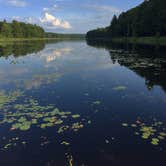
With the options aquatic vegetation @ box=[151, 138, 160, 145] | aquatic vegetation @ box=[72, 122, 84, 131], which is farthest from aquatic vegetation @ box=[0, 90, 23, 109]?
aquatic vegetation @ box=[151, 138, 160, 145]

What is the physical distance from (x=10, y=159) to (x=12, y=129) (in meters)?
2.35

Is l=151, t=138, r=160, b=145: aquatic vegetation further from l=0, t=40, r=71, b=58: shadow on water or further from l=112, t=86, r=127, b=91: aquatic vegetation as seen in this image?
l=0, t=40, r=71, b=58: shadow on water

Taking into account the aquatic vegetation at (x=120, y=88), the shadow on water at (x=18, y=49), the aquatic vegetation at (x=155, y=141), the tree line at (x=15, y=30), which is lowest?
the aquatic vegetation at (x=120, y=88)

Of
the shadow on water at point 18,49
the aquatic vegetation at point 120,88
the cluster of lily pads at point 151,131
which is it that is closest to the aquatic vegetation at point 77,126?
the cluster of lily pads at point 151,131

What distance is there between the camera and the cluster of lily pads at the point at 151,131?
27.8ft

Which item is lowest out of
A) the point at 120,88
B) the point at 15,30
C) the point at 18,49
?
the point at 120,88

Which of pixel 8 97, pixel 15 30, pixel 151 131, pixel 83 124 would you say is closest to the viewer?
pixel 151 131

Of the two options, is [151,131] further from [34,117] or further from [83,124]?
[34,117]

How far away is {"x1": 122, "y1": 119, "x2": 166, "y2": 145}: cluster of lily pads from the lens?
27.8 feet

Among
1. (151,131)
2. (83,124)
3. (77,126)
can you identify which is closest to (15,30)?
(83,124)

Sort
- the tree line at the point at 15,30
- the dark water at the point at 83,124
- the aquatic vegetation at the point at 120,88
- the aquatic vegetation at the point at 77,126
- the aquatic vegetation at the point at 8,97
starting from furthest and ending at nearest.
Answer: the tree line at the point at 15,30 < the aquatic vegetation at the point at 120,88 < the aquatic vegetation at the point at 8,97 < the aquatic vegetation at the point at 77,126 < the dark water at the point at 83,124

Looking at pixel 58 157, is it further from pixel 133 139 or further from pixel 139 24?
pixel 139 24

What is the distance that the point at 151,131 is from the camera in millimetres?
9102

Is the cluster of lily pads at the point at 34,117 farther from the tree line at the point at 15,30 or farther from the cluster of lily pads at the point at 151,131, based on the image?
the tree line at the point at 15,30
